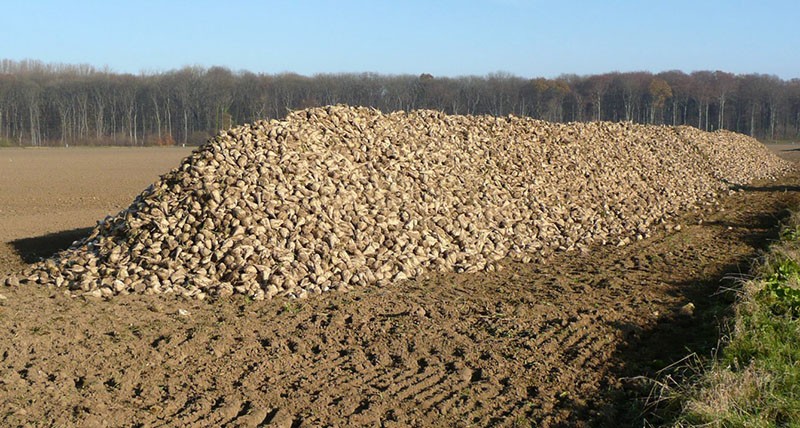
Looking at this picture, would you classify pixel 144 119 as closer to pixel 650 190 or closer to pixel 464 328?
pixel 650 190

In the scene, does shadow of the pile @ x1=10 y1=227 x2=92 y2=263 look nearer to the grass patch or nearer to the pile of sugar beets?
the pile of sugar beets

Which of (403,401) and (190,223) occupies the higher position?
(190,223)

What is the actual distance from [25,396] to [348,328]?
229 centimetres

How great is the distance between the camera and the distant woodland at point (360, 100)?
241 feet

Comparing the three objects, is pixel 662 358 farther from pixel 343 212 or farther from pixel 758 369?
pixel 343 212

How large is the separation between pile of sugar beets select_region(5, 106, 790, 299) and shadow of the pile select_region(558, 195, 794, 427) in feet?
7.34

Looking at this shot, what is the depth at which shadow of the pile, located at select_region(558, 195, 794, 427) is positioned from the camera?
4234mm

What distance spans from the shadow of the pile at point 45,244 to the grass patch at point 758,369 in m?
7.64

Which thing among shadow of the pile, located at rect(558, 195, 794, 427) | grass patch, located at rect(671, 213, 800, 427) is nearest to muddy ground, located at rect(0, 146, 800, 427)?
shadow of the pile, located at rect(558, 195, 794, 427)

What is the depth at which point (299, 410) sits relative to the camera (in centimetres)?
430

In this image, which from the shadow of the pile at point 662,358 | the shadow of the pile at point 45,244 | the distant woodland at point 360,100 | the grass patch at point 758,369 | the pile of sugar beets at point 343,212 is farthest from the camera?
the distant woodland at point 360,100

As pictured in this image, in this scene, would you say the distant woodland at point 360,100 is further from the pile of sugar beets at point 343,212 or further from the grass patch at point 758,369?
the grass patch at point 758,369

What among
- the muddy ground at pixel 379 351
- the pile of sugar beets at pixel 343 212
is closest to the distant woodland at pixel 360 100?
the pile of sugar beets at pixel 343 212

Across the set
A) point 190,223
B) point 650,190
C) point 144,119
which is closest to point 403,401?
point 190,223
